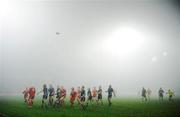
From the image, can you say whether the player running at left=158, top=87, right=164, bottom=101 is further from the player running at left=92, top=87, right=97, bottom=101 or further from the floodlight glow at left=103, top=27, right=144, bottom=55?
the player running at left=92, top=87, right=97, bottom=101

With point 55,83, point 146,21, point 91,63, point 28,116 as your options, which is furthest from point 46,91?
point 146,21

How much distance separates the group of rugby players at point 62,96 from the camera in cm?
561

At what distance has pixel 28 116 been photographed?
5.49 metres

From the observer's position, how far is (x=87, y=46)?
591 cm

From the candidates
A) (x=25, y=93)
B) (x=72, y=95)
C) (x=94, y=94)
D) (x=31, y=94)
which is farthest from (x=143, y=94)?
(x=25, y=93)

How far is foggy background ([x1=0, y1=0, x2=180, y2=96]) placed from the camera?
5.71 meters

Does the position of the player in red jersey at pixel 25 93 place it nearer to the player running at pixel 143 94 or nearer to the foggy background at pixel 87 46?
the foggy background at pixel 87 46

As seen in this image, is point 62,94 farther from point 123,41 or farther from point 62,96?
point 123,41

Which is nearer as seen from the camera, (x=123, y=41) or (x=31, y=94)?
(x=31, y=94)

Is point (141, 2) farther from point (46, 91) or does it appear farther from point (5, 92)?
point (5, 92)

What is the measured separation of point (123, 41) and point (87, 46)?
2.45 ft

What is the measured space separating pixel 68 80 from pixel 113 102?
3.24 feet

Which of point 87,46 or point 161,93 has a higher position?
point 87,46

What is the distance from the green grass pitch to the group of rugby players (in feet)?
0.28
